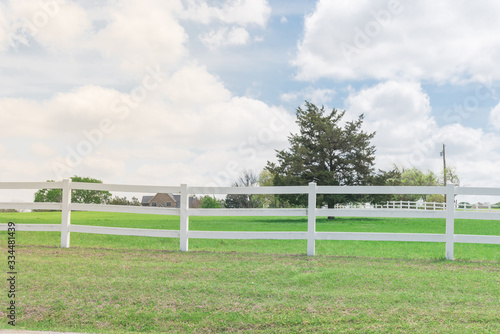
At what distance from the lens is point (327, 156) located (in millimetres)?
32969

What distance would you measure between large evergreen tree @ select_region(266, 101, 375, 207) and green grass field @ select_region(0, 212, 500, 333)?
21433 mm

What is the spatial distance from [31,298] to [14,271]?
6.67ft

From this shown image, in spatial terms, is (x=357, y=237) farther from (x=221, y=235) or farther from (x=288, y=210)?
(x=221, y=235)

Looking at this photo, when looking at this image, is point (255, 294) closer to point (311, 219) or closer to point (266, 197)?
point (311, 219)

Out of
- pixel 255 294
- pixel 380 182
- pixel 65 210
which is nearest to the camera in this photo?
pixel 255 294

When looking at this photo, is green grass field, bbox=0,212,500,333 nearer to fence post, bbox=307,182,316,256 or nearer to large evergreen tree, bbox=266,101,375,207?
fence post, bbox=307,182,316,256

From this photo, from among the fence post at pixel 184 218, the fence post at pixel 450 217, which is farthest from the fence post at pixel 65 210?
the fence post at pixel 450 217

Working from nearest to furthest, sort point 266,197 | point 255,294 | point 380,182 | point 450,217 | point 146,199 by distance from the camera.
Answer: point 255,294, point 450,217, point 380,182, point 266,197, point 146,199

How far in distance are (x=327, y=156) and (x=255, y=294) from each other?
87.0 ft

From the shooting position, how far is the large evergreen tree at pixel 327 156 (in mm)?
31797

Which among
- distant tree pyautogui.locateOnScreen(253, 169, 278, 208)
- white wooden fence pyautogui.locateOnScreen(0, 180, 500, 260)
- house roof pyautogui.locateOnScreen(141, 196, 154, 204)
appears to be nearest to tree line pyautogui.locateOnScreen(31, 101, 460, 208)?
distant tree pyautogui.locateOnScreen(253, 169, 278, 208)

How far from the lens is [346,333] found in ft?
18.7

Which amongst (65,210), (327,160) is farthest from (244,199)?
(65,210)

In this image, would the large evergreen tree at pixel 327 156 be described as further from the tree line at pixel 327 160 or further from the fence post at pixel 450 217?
the fence post at pixel 450 217
